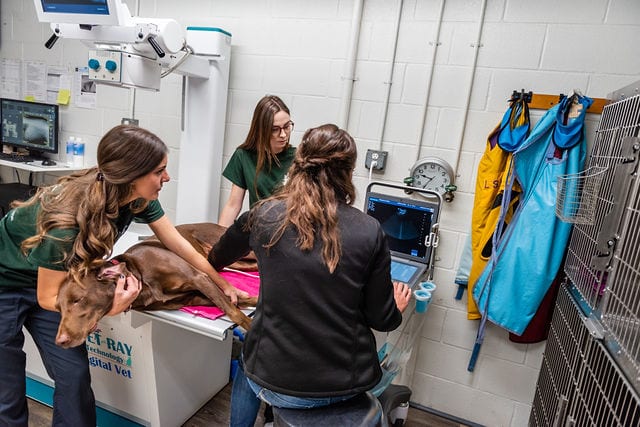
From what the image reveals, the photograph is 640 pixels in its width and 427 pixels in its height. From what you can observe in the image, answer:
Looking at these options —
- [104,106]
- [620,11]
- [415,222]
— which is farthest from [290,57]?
[620,11]

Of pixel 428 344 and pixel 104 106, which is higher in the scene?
pixel 104 106

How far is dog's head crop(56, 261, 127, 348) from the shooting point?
1269 millimetres

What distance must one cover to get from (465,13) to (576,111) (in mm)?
695

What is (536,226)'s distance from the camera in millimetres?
1910

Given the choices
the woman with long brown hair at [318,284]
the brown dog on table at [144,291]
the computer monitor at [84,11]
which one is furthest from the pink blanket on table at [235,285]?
the computer monitor at [84,11]

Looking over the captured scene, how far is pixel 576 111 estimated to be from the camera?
187 cm

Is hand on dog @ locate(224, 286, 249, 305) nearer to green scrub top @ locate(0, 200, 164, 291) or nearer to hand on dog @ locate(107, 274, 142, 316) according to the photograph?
hand on dog @ locate(107, 274, 142, 316)

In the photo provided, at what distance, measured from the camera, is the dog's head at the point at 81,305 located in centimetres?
127

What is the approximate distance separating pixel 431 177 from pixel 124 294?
1514mm

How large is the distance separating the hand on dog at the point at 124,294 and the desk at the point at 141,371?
0.94 ft

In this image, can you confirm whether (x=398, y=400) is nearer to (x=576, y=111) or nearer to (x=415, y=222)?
(x=415, y=222)

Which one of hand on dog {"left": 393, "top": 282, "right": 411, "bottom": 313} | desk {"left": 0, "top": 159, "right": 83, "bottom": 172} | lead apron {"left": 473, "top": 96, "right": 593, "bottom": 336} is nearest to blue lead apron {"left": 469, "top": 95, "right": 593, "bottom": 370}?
lead apron {"left": 473, "top": 96, "right": 593, "bottom": 336}

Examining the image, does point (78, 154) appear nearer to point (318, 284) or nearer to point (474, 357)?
point (318, 284)

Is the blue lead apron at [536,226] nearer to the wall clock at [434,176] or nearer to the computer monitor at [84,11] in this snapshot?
the wall clock at [434,176]
